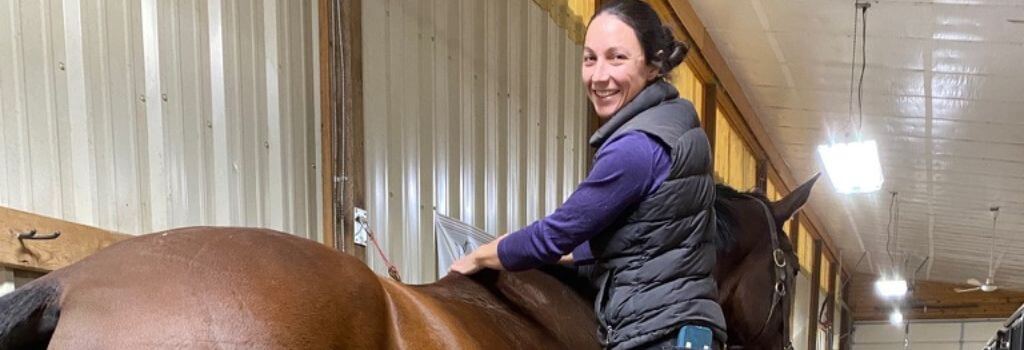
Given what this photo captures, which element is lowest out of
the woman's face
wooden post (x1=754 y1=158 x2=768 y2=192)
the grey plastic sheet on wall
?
wooden post (x1=754 y1=158 x2=768 y2=192)

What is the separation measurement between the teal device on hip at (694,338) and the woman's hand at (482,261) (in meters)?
0.36

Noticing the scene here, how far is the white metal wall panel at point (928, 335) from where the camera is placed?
1580 cm

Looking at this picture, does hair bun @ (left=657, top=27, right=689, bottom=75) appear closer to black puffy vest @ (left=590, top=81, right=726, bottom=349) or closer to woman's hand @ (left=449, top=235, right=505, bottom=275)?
black puffy vest @ (left=590, top=81, right=726, bottom=349)

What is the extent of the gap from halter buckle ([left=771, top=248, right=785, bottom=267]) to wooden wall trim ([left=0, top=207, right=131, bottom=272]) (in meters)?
1.70

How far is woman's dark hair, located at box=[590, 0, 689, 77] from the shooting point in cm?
166

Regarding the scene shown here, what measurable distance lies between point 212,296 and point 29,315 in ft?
0.83

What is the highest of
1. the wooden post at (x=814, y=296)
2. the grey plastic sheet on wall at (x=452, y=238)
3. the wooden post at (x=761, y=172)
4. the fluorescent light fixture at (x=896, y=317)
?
the grey plastic sheet on wall at (x=452, y=238)

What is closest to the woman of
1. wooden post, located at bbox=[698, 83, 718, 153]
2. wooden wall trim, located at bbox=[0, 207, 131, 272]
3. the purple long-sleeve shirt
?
the purple long-sleeve shirt

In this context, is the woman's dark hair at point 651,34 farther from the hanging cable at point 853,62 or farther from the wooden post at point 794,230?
the wooden post at point 794,230

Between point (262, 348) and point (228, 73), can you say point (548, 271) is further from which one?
point (228, 73)

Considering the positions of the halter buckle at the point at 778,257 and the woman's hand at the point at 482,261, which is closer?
the woman's hand at the point at 482,261

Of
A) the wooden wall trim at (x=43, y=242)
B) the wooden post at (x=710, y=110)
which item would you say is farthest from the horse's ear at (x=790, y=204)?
the wooden post at (x=710, y=110)

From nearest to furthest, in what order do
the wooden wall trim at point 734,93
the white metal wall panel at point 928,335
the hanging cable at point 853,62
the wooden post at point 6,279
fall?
the wooden post at point 6,279, the hanging cable at point 853,62, the wooden wall trim at point 734,93, the white metal wall panel at point 928,335

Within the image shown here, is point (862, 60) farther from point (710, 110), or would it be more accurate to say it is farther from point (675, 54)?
point (675, 54)
